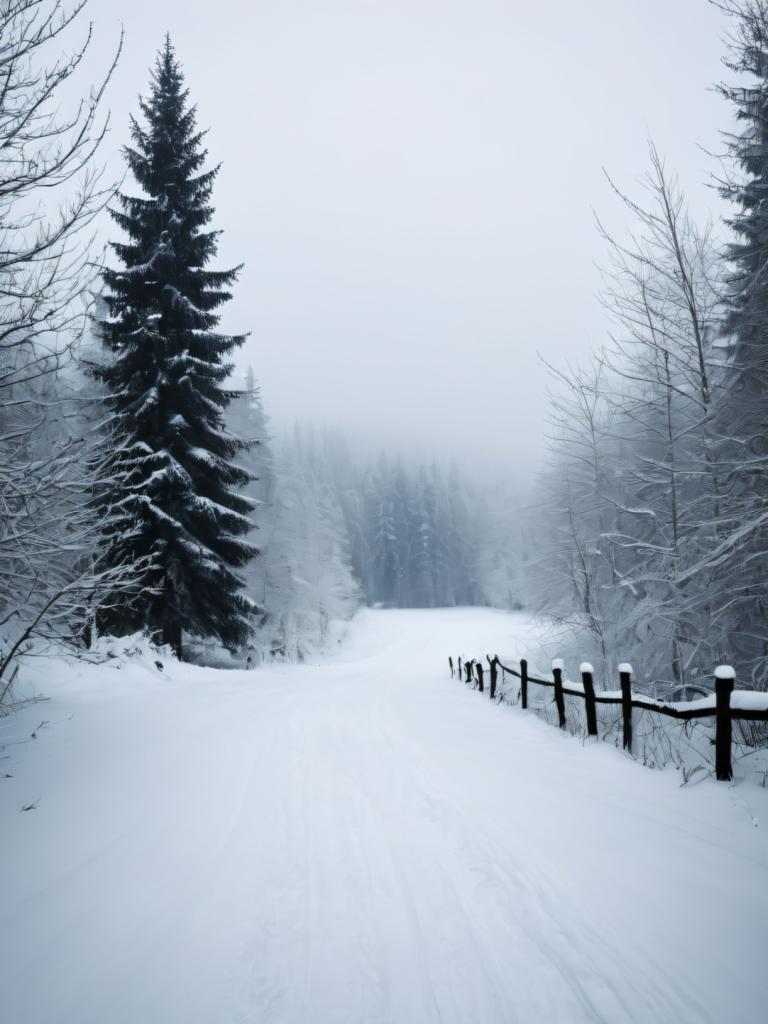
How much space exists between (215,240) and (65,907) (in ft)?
54.8

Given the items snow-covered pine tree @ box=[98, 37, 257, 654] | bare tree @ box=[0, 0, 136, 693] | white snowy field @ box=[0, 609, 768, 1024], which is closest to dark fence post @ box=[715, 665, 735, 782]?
white snowy field @ box=[0, 609, 768, 1024]

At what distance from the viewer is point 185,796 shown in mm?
4410

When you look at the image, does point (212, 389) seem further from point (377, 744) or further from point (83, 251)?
point (377, 744)

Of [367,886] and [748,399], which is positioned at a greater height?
[748,399]

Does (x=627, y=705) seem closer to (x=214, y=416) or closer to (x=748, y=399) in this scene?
(x=748, y=399)

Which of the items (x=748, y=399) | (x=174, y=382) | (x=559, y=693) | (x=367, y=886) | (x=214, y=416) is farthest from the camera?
(x=214, y=416)

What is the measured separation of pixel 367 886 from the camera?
121 inches

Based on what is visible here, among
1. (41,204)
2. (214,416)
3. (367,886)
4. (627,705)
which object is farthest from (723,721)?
(214,416)

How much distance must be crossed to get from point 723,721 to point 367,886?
11.1 ft

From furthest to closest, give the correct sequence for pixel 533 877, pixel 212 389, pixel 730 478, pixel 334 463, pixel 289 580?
pixel 334 463, pixel 289 580, pixel 212 389, pixel 730 478, pixel 533 877

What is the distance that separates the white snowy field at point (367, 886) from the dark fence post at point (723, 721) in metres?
0.23

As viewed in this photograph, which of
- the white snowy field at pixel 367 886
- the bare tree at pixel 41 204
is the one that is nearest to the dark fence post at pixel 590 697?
the white snowy field at pixel 367 886

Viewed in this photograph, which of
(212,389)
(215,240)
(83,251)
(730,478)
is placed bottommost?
(730,478)

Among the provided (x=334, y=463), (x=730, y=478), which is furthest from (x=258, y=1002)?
(x=334, y=463)
